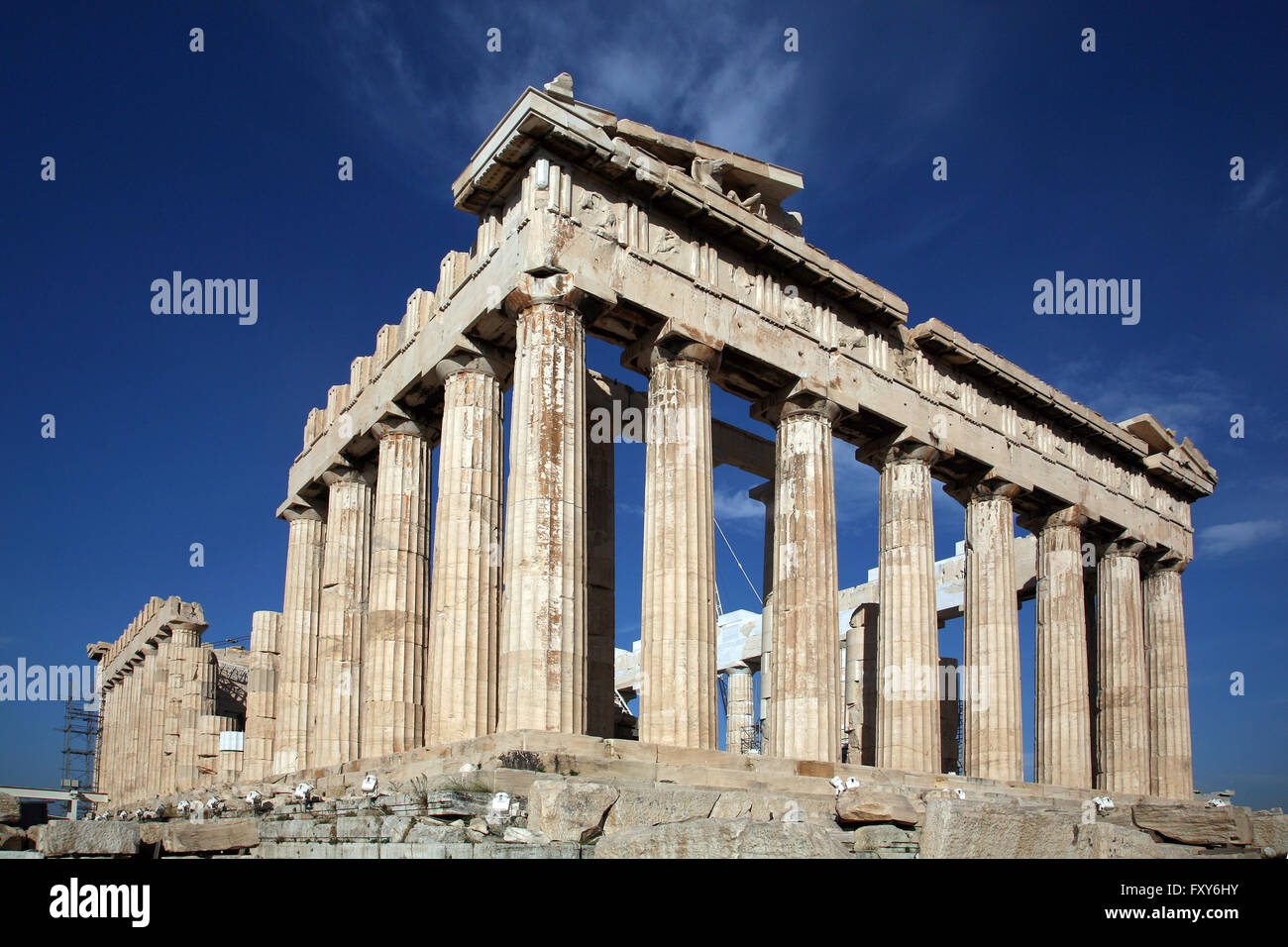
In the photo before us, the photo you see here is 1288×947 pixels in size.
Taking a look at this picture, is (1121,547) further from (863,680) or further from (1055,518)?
(863,680)

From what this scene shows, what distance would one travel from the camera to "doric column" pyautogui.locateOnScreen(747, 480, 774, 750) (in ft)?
87.2

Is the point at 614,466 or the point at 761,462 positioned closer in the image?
the point at 614,466

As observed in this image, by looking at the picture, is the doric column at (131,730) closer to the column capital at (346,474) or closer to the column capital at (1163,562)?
the column capital at (346,474)

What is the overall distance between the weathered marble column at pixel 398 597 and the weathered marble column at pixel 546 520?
540 centimetres

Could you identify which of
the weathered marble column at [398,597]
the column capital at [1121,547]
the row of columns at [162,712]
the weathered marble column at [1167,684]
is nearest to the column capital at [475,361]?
the weathered marble column at [398,597]

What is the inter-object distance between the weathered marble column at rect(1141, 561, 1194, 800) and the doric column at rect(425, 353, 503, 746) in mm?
22674

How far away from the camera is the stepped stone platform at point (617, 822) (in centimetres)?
1164

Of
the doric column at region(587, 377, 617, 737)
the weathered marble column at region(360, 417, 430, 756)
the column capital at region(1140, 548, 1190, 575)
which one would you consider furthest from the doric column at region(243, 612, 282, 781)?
the column capital at region(1140, 548, 1190, 575)

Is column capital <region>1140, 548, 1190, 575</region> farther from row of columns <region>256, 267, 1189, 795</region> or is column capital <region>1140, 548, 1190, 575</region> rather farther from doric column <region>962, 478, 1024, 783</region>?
doric column <region>962, 478, 1024, 783</region>

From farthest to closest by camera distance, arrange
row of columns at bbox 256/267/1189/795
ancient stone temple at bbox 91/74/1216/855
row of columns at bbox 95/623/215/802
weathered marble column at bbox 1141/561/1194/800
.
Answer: row of columns at bbox 95/623/215/802 < weathered marble column at bbox 1141/561/1194/800 < ancient stone temple at bbox 91/74/1216/855 < row of columns at bbox 256/267/1189/795

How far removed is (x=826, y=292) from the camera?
27969 mm
